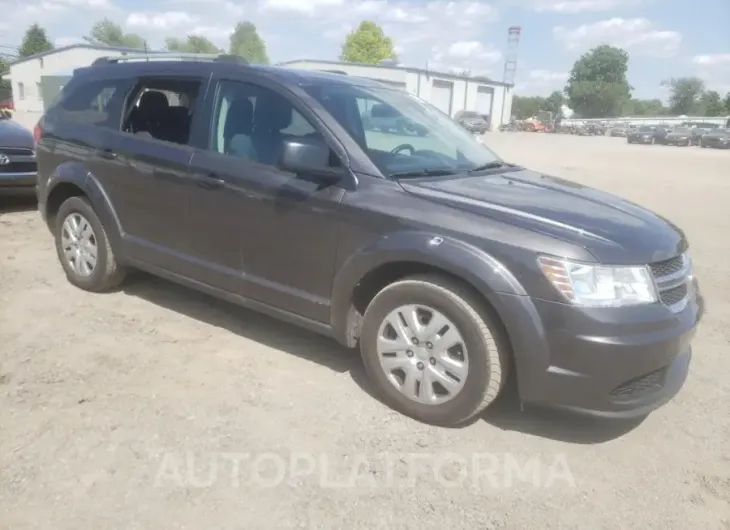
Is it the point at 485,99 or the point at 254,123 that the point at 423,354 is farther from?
the point at 485,99

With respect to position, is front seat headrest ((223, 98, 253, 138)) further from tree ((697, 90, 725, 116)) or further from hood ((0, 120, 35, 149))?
tree ((697, 90, 725, 116))

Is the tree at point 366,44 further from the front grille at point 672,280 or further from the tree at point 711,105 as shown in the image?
the front grille at point 672,280

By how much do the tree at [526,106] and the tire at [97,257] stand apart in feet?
304

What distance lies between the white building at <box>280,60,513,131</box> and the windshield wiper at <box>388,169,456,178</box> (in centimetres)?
3970

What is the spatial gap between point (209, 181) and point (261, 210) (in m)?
0.47

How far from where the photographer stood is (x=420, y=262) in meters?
3.10

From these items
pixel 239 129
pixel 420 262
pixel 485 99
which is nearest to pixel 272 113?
pixel 239 129

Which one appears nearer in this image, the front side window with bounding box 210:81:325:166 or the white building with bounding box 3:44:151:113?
the front side window with bounding box 210:81:325:166

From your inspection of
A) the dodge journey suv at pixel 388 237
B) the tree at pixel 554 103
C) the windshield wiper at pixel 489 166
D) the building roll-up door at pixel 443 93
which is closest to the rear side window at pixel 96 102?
the dodge journey suv at pixel 388 237

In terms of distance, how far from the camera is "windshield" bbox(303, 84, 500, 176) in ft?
11.6

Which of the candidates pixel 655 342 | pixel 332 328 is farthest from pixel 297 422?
pixel 655 342

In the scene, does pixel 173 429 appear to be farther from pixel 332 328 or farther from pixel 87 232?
pixel 87 232

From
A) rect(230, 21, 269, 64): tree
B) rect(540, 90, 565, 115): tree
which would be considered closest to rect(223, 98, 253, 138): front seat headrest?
rect(230, 21, 269, 64): tree

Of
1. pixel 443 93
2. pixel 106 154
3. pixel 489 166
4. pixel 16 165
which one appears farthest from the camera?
pixel 443 93
